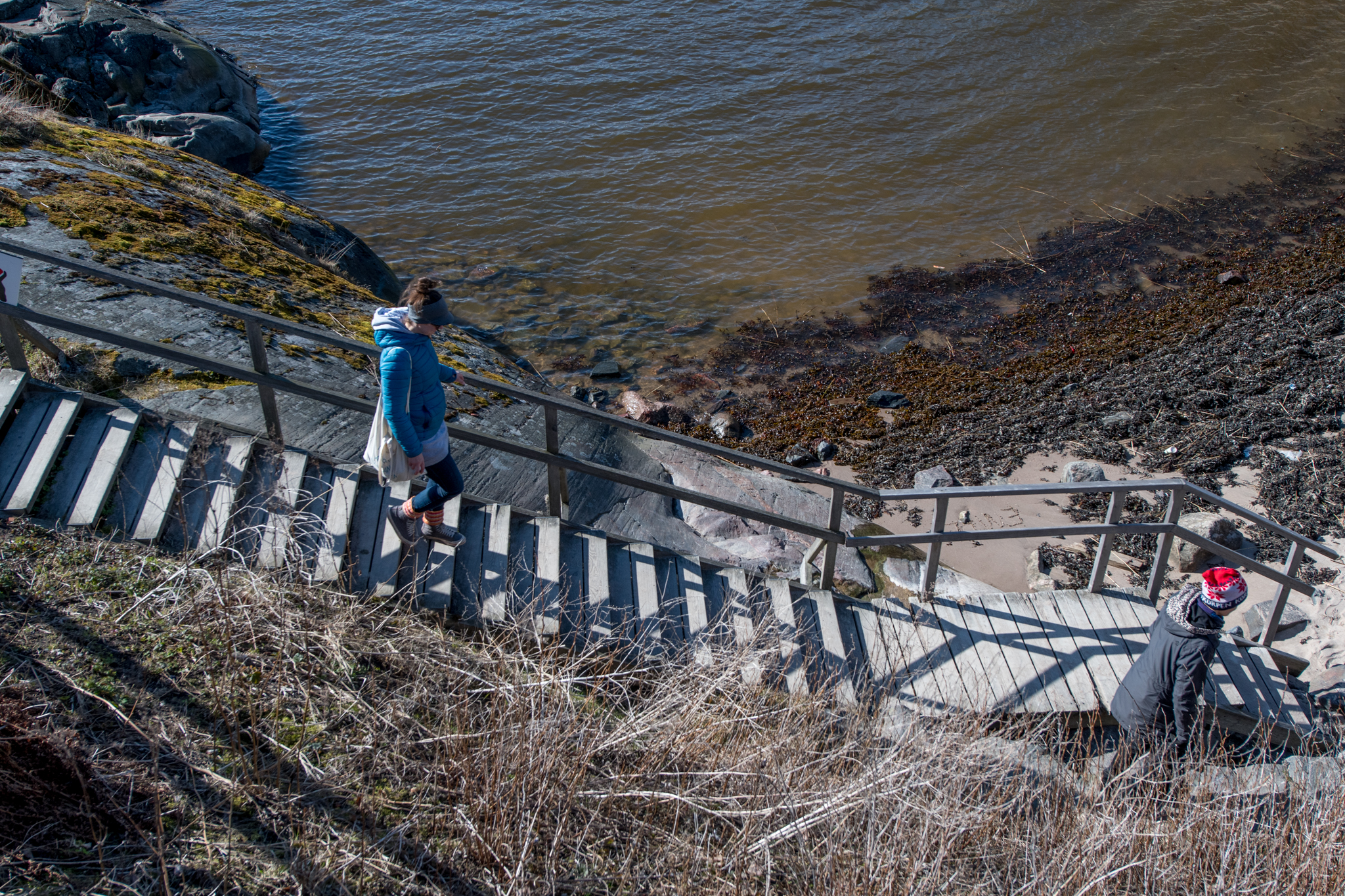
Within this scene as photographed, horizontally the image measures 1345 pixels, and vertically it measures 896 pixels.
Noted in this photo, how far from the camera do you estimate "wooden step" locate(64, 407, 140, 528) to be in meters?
4.09

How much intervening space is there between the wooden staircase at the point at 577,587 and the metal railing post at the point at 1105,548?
0.08 metres

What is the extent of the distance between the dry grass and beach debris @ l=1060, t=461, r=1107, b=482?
518cm

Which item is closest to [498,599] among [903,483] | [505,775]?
[505,775]

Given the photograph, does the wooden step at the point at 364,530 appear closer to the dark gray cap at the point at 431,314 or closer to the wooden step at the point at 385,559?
the wooden step at the point at 385,559

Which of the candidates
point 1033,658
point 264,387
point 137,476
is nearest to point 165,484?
point 137,476

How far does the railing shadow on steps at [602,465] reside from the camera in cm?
433

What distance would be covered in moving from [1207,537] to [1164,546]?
93.8 inches

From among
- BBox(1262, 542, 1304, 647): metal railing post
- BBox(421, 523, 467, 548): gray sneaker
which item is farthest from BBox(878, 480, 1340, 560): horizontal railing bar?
BBox(421, 523, 467, 548): gray sneaker

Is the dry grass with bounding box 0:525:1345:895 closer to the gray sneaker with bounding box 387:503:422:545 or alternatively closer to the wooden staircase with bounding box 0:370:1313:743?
the wooden staircase with bounding box 0:370:1313:743

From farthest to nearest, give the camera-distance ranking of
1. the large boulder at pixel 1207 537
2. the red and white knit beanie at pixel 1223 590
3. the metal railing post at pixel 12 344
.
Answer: the large boulder at pixel 1207 537 < the metal railing post at pixel 12 344 < the red and white knit beanie at pixel 1223 590

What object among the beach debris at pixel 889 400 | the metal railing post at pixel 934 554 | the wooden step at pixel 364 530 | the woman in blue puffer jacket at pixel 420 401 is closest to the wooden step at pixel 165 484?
the wooden step at pixel 364 530

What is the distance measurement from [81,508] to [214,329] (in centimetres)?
234

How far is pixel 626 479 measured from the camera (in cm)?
471

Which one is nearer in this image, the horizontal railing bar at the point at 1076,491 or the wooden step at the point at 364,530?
the wooden step at the point at 364,530
